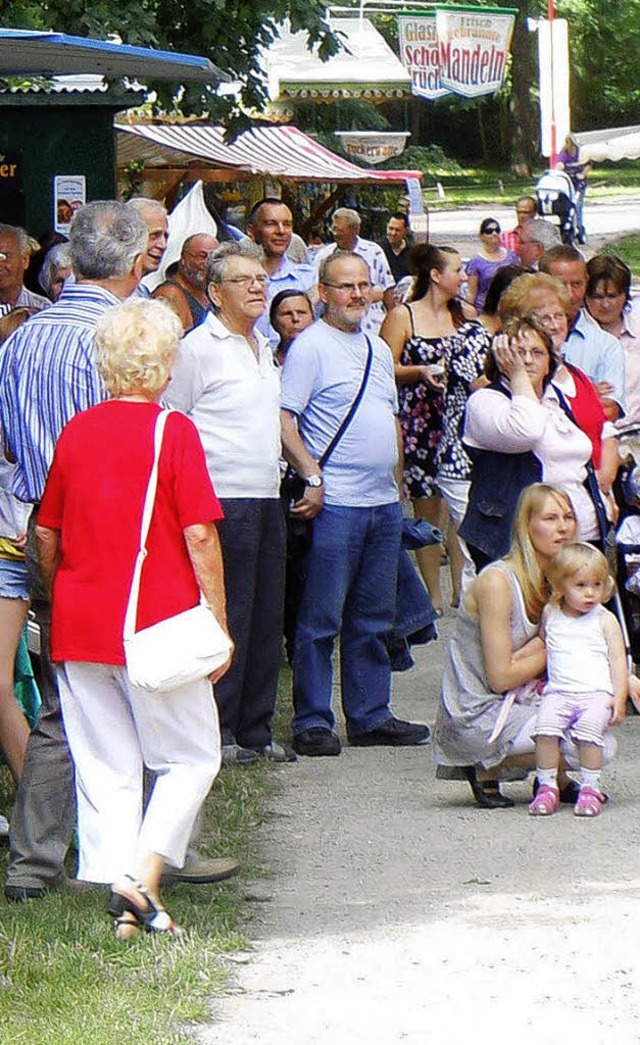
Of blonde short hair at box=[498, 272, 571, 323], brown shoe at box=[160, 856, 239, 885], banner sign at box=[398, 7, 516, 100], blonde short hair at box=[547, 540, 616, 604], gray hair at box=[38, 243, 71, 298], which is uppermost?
banner sign at box=[398, 7, 516, 100]

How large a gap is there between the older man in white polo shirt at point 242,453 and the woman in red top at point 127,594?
185cm

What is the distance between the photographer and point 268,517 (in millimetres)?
7410

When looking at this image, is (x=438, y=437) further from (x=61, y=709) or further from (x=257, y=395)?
(x=61, y=709)

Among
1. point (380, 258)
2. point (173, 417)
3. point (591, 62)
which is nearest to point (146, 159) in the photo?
point (380, 258)

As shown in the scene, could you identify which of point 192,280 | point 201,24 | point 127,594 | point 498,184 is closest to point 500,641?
point 127,594

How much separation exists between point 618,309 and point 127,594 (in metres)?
4.42

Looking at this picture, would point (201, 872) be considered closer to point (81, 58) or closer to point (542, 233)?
point (81, 58)

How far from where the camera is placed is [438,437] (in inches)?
403

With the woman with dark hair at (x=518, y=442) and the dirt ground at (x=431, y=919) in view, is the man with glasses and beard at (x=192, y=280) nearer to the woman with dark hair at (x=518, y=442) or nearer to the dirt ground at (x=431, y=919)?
the woman with dark hair at (x=518, y=442)

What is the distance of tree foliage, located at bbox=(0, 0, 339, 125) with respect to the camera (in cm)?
1178

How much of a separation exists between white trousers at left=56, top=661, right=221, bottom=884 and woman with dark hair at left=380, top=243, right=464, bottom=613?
4441 mm

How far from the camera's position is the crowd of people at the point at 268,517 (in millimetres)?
5238

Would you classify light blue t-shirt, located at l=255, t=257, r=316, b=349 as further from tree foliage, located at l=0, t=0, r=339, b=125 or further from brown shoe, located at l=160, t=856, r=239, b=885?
brown shoe, located at l=160, t=856, r=239, b=885

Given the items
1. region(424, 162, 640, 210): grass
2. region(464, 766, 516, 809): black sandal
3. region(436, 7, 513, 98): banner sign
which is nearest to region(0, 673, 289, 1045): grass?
region(464, 766, 516, 809): black sandal
